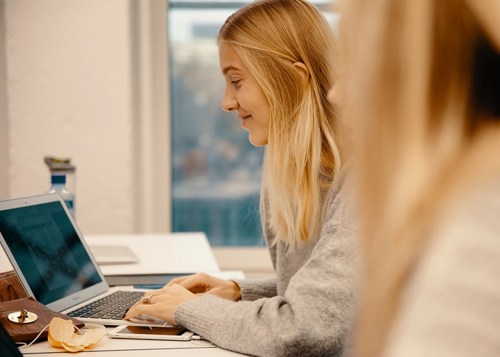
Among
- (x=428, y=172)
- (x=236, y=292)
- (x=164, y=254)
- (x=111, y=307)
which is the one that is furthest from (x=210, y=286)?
(x=428, y=172)

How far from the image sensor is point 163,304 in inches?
48.5

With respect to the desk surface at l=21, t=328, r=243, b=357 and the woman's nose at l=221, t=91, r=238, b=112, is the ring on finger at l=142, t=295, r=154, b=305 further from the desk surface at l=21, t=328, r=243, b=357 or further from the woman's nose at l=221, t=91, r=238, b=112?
the woman's nose at l=221, t=91, r=238, b=112

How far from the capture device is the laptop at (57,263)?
1.29m

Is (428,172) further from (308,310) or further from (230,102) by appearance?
(230,102)

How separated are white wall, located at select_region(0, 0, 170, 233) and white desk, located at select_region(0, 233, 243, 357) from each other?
0.31m

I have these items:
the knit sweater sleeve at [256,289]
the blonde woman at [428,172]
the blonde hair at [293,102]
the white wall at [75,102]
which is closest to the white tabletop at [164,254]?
the white wall at [75,102]

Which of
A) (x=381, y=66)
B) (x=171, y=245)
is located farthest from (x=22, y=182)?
(x=381, y=66)

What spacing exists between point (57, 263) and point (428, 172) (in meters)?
1.10

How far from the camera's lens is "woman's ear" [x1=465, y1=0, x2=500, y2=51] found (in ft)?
1.48

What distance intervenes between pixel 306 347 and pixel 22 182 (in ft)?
7.03

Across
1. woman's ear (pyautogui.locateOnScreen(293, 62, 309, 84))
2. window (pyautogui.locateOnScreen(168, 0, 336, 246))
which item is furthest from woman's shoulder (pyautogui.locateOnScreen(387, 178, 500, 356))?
window (pyautogui.locateOnScreen(168, 0, 336, 246))

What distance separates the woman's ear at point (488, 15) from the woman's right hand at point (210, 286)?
3.55 feet

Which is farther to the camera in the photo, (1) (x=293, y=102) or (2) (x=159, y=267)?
(2) (x=159, y=267)

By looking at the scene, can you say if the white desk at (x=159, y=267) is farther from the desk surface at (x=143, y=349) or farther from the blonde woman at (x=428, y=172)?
the blonde woman at (x=428, y=172)
